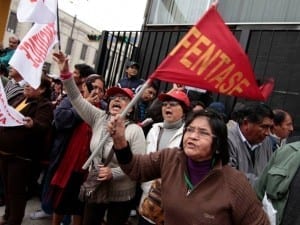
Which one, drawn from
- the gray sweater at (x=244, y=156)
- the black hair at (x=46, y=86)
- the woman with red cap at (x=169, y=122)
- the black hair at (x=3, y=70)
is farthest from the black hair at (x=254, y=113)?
the black hair at (x=3, y=70)

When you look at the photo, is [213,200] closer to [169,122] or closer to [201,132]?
[201,132]

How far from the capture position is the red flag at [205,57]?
263cm

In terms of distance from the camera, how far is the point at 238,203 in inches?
93.4

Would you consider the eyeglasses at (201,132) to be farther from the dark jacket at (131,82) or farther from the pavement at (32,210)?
the dark jacket at (131,82)

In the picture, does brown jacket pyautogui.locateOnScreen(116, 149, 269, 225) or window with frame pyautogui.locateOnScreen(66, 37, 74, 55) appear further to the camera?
window with frame pyautogui.locateOnScreen(66, 37, 74, 55)

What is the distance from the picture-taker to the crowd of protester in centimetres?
247

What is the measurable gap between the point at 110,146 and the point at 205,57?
56.0 inches

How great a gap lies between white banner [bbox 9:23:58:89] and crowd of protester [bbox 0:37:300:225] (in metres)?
0.17

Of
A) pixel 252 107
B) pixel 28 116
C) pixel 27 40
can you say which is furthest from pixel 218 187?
pixel 28 116

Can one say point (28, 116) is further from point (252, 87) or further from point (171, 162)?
point (252, 87)

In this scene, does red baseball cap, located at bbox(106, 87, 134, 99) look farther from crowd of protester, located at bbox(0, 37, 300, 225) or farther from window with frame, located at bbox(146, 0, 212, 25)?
window with frame, located at bbox(146, 0, 212, 25)

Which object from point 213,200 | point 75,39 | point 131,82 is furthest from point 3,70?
point 75,39

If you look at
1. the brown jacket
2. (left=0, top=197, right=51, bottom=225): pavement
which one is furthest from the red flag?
(left=0, top=197, right=51, bottom=225): pavement

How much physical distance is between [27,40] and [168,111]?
1.38m
